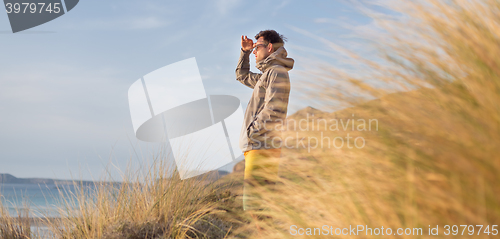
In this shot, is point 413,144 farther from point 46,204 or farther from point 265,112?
point 46,204

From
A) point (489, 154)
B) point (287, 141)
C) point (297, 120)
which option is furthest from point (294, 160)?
point (489, 154)

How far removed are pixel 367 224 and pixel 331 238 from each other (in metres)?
0.25

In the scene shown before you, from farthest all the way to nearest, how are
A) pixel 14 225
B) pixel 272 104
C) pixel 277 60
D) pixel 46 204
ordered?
pixel 14 225 < pixel 46 204 < pixel 277 60 < pixel 272 104

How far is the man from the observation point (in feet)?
8.18

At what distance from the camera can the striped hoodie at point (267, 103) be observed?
2645 millimetres

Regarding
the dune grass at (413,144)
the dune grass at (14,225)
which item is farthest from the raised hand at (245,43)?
the dune grass at (14,225)

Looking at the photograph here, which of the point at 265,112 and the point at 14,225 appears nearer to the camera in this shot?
the point at 265,112

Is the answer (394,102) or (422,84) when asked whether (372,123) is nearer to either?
(394,102)

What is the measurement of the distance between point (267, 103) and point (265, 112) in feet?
0.26

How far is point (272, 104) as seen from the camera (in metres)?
2.66

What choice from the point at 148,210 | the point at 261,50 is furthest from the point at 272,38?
the point at 148,210

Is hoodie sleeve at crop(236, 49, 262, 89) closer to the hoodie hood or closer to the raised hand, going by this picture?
the raised hand

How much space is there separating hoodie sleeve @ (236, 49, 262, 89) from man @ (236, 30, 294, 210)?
1.27 feet

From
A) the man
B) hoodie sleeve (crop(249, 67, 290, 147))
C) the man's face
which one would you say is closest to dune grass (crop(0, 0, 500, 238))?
the man
